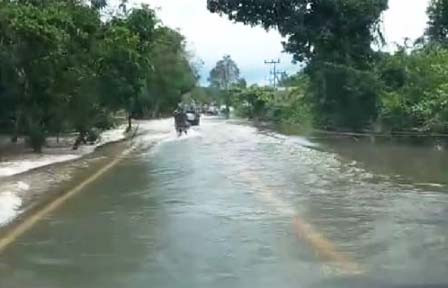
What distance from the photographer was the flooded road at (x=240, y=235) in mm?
8070

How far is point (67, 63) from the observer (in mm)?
27188

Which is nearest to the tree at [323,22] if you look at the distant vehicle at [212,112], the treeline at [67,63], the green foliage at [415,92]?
the green foliage at [415,92]

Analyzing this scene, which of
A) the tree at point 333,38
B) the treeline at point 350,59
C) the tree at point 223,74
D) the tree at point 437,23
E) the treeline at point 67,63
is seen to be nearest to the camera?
the treeline at point 67,63

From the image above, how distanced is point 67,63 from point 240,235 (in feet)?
58.4

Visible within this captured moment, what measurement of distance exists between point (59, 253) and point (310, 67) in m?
38.4

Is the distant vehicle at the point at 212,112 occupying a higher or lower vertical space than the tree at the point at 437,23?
lower

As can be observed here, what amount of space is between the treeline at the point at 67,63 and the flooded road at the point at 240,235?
795 centimetres

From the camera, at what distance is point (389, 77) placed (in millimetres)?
45156

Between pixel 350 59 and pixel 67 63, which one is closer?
pixel 67 63

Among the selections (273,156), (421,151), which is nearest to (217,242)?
(273,156)

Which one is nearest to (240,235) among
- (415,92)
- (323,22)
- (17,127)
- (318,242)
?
(318,242)

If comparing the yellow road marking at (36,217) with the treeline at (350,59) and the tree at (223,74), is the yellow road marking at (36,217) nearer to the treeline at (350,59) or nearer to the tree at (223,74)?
the treeline at (350,59)

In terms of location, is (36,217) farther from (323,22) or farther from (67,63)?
(323,22)

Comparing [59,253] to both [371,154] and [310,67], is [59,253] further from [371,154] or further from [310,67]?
[310,67]
